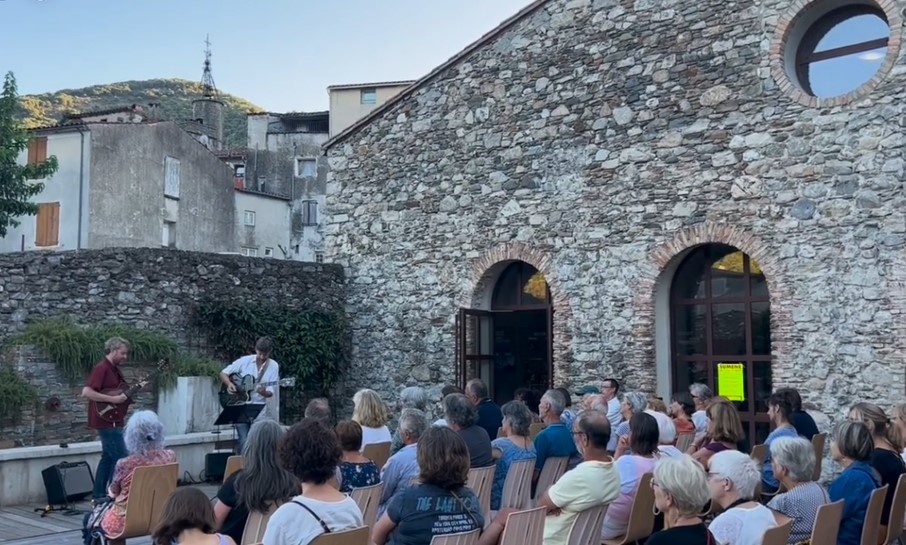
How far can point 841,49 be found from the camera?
416 inches

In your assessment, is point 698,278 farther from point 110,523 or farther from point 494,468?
point 110,523

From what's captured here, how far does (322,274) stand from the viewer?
14.7 meters

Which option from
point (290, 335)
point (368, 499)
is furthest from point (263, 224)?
point (368, 499)

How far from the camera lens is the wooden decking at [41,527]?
284 inches

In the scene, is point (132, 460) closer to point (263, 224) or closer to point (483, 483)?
point (483, 483)

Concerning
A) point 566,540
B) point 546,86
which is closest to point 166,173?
point 546,86

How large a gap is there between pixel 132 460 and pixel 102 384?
257 cm

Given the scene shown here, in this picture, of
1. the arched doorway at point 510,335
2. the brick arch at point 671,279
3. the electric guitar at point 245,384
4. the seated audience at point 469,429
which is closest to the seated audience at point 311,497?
the seated audience at point 469,429

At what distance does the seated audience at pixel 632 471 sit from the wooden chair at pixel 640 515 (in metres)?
0.04

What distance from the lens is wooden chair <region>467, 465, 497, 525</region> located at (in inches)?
220

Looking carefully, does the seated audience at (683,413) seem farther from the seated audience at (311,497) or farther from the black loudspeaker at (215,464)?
the black loudspeaker at (215,464)

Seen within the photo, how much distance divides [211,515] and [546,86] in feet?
33.1

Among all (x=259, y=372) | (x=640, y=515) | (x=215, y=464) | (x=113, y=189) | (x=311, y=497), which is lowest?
(x=215, y=464)

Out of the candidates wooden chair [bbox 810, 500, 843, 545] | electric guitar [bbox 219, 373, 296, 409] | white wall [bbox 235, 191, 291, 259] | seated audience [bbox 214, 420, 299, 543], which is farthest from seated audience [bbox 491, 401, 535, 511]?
white wall [bbox 235, 191, 291, 259]
